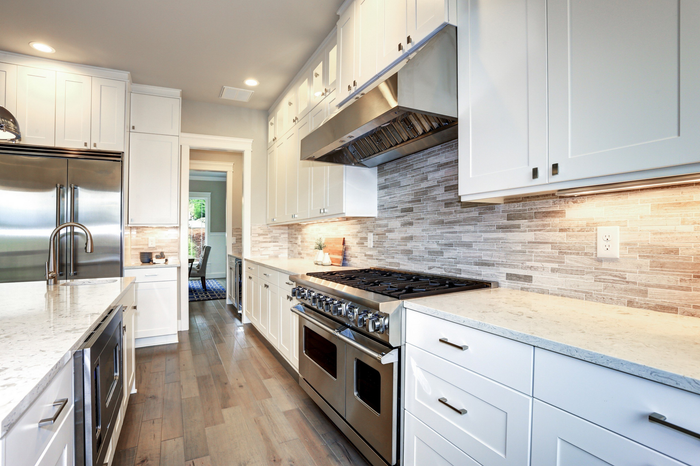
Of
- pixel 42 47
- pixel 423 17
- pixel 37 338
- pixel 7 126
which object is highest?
pixel 42 47

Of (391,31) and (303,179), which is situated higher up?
(391,31)

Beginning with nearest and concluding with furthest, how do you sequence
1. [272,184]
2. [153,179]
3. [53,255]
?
[53,255], [153,179], [272,184]

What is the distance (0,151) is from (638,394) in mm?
4666

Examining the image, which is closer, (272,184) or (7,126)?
(7,126)

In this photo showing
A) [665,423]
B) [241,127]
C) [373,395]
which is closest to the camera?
[665,423]

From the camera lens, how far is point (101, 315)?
1.40 meters

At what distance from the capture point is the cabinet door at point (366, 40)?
7.02 feet

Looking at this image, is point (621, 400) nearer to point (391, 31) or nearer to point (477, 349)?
point (477, 349)

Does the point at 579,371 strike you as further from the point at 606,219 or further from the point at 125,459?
the point at 125,459

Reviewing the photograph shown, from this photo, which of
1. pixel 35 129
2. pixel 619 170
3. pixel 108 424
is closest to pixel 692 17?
pixel 619 170

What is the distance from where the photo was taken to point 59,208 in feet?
11.0

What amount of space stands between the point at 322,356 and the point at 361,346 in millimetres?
574

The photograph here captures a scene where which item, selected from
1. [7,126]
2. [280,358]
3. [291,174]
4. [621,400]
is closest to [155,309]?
[280,358]

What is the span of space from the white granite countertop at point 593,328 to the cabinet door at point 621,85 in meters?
0.47
